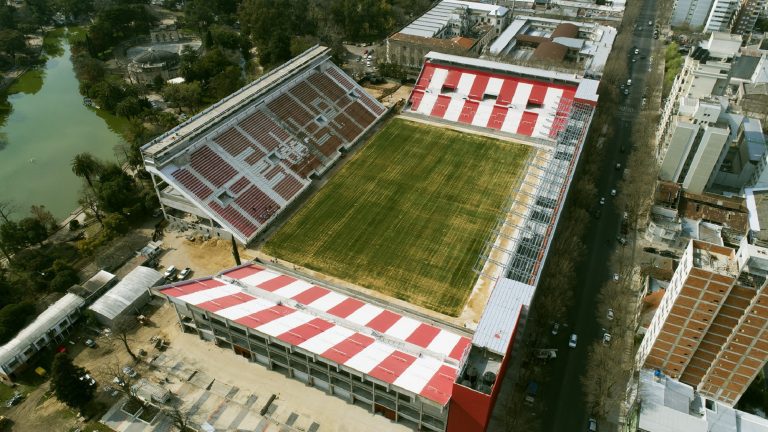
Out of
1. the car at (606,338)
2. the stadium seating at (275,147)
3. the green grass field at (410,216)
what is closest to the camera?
the car at (606,338)

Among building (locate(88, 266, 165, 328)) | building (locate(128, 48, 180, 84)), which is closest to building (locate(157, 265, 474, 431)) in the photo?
building (locate(88, 266, 165, 328))

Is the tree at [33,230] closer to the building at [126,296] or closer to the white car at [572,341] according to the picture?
the building at [126,296]

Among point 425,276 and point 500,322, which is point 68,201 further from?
point 500,322

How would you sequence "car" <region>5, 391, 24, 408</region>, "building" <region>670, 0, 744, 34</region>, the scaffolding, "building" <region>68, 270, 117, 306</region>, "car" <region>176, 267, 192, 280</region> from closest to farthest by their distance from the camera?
1. "car" <region>5, 391, 24, 408</region>
2. the scaffolding
3. "building" <region>68, 270, 117, 306</region>
4. "car" <region>176, 267, 192, 280</region>
5. "building" <region>670, 0, 744, 34</region>

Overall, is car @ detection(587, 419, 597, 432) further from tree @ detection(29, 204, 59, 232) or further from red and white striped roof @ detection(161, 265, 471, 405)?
tree @ detection(29, 204, 59, 232)

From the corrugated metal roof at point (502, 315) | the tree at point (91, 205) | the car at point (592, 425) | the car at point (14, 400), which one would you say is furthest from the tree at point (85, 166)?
Result: the car at point (592, 425)

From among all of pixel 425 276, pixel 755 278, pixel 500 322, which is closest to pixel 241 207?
pixel 425 276
